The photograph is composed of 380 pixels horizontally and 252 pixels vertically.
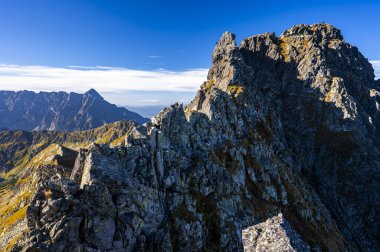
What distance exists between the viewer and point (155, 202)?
60.2 metres

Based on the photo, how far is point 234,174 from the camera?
87375 millimetres

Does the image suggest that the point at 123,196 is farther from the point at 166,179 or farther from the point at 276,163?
the point at 276,163

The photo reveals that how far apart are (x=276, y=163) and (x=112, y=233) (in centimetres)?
7654

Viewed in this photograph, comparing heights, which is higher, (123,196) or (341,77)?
(341,77)

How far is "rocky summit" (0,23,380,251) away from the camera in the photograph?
45.9 m

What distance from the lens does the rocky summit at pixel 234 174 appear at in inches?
1807

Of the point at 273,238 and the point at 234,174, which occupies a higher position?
the point at 273,238

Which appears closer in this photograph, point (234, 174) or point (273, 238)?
point (273, 238)

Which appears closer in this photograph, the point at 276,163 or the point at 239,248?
the point at 239,248

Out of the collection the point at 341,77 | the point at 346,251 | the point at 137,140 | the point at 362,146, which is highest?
the point at 341,77

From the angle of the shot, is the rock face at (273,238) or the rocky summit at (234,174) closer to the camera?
the rock face at (273,238)

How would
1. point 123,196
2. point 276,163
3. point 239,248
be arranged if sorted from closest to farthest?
point 123,196
point 239,248
point 276,163

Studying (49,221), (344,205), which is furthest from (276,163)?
(49,221)

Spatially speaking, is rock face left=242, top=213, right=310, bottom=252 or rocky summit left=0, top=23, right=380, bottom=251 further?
rocky summit left=0, top=23, right=380, bottom=251
